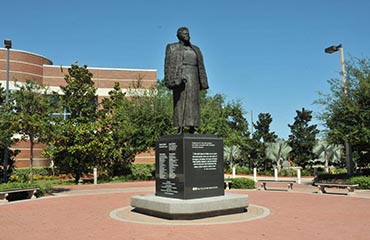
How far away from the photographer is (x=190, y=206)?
9125mm

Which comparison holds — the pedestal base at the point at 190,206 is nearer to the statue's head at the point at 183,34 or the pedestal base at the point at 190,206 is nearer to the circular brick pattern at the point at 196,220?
the circular brick pattern at the point at 196,220

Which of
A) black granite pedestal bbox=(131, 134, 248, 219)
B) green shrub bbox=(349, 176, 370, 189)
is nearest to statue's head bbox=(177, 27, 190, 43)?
black granite pedestal bbox=(131, 134, 248, 219)

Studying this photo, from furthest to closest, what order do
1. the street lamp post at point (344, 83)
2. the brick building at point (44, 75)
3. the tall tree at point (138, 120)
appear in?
the brick building at point (44, 75) → the tall tree at point (138, 120) → the street lamp post at point (344, 83)

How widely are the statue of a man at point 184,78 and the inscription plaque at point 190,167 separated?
685 millimetres

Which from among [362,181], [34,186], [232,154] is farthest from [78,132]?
[232,154]

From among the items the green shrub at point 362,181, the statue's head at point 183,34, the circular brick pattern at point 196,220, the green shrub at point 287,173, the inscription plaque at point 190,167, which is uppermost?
the statue's head at point 183,34

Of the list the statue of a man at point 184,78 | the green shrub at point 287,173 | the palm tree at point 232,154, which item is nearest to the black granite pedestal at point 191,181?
the statue of a man at point 184,78

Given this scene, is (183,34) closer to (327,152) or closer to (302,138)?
(327,152)

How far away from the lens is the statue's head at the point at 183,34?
36.1 feet

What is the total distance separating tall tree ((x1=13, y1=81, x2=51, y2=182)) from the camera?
17906 millimetres

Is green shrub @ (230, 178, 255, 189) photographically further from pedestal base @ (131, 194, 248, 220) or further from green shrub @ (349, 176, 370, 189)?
pedestal base @ (131, 194, 248, 220)

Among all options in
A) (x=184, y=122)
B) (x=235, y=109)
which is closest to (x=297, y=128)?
(x=235, y=109)

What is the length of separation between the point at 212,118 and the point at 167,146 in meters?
18.4

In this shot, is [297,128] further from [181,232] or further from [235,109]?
[181,232]
